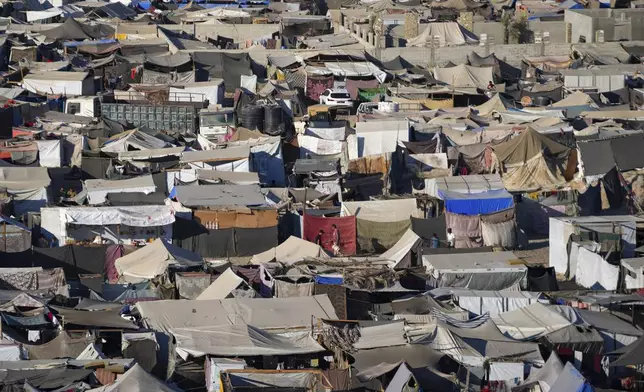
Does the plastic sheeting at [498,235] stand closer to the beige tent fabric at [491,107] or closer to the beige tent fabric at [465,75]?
the beige tent fabric at [491,107]

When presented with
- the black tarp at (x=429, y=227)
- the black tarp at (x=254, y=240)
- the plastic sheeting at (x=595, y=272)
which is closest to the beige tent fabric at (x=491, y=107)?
the black tarp at (x=429, y=227)

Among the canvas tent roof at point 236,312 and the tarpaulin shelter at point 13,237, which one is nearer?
the canvas tent roof at point 236,312

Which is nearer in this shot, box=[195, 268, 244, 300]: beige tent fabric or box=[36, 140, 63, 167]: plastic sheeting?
box=[195, 268, 244, 300]: beige tent fabric

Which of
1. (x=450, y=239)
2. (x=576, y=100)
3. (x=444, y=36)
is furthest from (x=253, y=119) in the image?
(x=444, y=36)

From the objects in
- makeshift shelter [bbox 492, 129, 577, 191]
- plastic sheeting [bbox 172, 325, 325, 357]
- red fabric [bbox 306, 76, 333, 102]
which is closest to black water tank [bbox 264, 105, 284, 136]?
red fabric [bbox 306, 76, 333, 102]

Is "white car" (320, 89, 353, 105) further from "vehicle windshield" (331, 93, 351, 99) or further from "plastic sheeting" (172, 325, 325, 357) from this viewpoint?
"plastic sheeting" (172, 325, 325, 357)

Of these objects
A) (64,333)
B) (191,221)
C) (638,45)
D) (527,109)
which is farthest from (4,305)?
(638,45)
